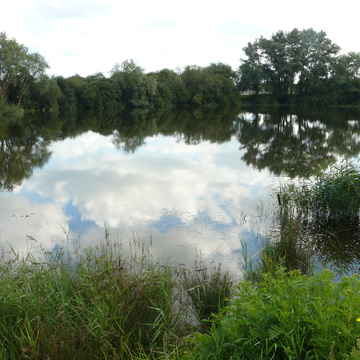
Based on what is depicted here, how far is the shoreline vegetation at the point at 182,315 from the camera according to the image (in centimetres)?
213

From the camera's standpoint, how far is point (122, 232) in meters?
Result: 6.80

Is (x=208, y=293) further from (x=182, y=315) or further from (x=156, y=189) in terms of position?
(x=156, y=189)

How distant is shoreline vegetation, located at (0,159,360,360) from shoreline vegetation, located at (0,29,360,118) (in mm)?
46383

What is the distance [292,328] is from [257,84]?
194ft

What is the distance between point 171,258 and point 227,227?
1.89 meters

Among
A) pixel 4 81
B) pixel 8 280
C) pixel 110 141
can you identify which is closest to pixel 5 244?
pixel 8 280

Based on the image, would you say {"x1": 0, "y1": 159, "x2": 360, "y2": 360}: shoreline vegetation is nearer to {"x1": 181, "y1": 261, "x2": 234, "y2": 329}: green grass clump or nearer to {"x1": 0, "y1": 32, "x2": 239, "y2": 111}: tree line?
{"x1": 181, "y1": 261, "x2": 234, "y2": 329}: green grass clump

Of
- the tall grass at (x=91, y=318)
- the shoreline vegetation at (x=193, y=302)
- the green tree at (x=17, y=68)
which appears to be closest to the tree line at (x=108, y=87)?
the green tree at (x=17, y=68)

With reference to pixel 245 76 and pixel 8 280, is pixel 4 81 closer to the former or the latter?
pixel 245 76

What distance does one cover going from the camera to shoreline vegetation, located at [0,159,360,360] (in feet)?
6.98

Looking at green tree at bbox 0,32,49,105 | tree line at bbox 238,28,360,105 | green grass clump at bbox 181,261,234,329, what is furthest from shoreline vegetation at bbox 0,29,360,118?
green grass clump at bbox 181,261,234,329

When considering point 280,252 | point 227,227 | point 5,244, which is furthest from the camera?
point 227,227

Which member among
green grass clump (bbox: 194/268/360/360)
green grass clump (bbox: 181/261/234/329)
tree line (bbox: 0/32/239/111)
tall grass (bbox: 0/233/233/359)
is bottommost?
green grass clump (bbox: 181/261/234/329)

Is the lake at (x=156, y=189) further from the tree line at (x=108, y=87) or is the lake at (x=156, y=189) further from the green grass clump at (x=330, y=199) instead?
the tree line at (x=108, y=87)
